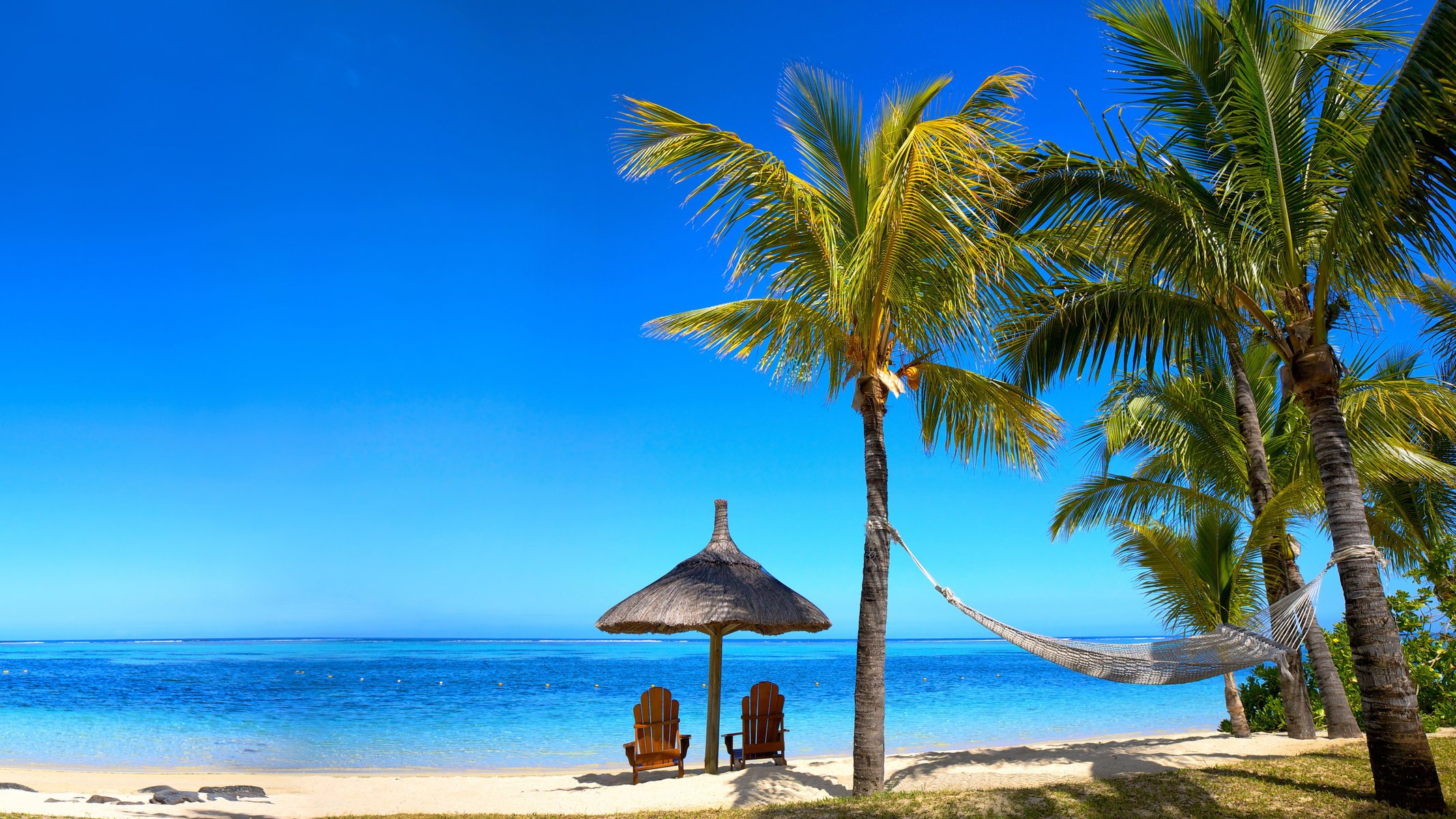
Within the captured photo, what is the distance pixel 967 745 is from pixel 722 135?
11.0 metres

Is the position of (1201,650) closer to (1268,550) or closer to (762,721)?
(1268,550)

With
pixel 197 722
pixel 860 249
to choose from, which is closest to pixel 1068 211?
pixel 860 249

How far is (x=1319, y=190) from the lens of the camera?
15.0 ft

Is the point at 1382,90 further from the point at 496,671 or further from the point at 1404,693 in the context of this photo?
the point at 496,671

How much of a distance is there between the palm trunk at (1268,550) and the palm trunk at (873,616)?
3.43m

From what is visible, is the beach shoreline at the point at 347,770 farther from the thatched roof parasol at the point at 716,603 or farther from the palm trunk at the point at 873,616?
the palm trunk at the point at 873,616

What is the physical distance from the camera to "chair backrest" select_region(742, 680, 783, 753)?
7516 mm

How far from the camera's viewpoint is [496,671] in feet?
117

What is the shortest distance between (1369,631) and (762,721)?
4724mm

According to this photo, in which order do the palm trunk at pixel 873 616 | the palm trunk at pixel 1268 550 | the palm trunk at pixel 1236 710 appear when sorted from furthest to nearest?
1. the palm trunk at pixel 1236 710
2. the palm trunk at pixel 1268 550
3. the palm trunk at pixel 873 616

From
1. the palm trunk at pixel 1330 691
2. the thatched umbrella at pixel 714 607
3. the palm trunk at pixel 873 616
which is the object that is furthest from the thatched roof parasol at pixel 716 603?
the palm trunk at pixel 1330 691

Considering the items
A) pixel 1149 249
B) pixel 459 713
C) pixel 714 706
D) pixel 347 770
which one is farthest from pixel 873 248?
pixel 459 713

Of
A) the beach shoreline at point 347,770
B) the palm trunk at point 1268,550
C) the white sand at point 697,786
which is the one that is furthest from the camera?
the beach shoreline at point 347,770

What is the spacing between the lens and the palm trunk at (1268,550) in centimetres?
716
